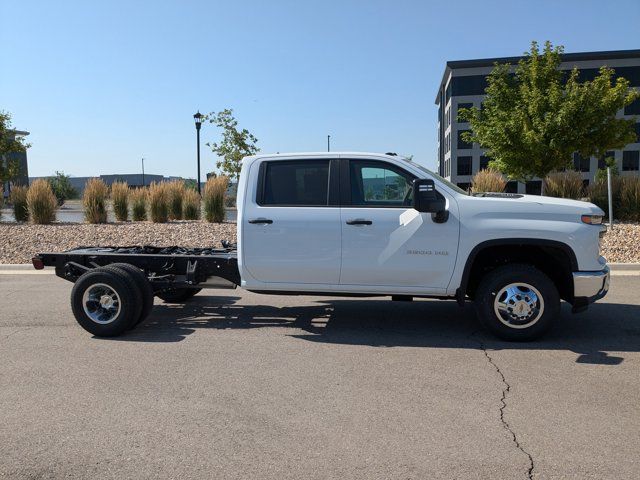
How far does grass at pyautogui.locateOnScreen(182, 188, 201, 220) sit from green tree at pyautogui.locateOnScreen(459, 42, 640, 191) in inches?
378

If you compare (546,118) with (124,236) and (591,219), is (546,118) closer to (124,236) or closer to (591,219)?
(591,219)

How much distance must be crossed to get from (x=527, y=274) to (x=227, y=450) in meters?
3.54

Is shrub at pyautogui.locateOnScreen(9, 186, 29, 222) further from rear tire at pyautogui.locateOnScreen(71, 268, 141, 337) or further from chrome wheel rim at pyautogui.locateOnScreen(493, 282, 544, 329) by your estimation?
chrome wheel rim at pyautogui.locateOnScreen(493, 282, 544, 329)

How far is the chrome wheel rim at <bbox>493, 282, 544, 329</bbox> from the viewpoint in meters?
5.62

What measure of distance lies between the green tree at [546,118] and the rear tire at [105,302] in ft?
45.6

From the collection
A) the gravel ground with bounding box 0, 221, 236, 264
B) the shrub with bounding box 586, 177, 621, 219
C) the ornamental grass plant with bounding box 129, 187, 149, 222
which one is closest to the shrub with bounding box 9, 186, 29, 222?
the gravel ground with bounding box 0, 221, 236, 264

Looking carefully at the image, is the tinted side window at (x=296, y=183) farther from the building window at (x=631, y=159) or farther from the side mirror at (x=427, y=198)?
the building window at (x=631, y=159)

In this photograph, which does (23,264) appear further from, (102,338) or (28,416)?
(28,416)

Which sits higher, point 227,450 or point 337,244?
point 337,244

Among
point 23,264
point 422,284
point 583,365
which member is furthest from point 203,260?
point 23,264

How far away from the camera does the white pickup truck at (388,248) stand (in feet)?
18.2

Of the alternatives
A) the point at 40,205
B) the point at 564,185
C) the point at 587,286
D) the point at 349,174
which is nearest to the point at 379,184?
the point at 349,174

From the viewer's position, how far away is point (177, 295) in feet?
25.1

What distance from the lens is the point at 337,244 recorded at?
5828mm
